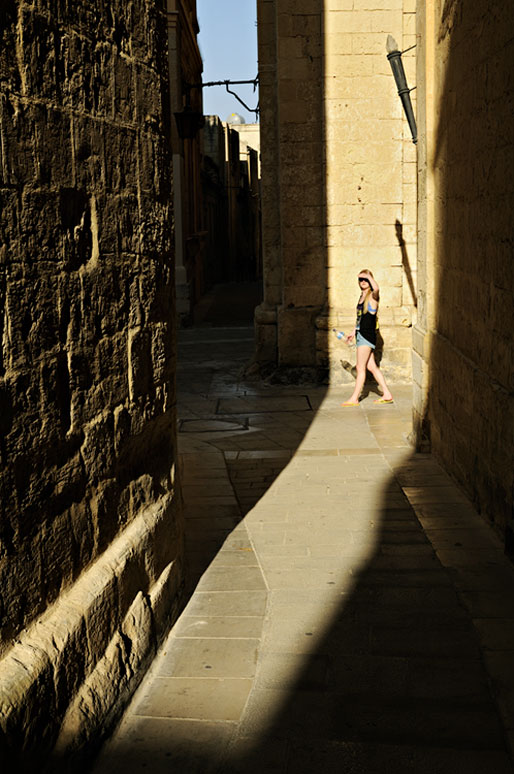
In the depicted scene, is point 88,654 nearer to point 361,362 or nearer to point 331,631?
point 331,631

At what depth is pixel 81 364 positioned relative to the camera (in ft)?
10.7

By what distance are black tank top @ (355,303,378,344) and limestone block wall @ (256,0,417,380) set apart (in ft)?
4.12

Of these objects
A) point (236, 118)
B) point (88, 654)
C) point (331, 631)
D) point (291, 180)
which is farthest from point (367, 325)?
point (236, 118)

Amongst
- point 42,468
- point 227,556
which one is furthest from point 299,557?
point 42,468

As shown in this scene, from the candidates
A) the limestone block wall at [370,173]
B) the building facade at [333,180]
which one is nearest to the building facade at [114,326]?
the building facade at [333,180]

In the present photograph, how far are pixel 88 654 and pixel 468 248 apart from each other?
413cm

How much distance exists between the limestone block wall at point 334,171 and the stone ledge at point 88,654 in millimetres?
7126

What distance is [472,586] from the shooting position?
4.72 meters

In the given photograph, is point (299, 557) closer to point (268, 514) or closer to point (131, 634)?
point (268, 514)

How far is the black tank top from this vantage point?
968cm

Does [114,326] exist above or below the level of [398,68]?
below

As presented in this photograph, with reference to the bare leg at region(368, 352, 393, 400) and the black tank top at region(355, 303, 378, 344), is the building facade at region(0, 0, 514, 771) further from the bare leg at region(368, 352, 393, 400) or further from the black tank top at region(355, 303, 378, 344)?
the bare leg at region(368, 352, 393, 400)

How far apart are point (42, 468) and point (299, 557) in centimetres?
263

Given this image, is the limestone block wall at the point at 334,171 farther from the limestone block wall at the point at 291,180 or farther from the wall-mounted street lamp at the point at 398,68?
the wall-mounted street lamp at the point at 398,68
